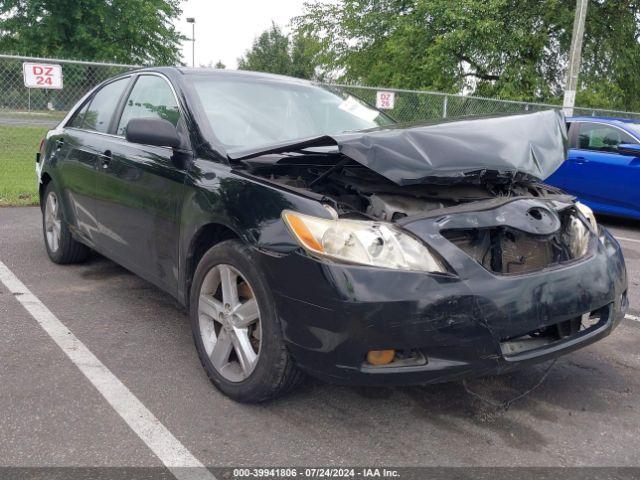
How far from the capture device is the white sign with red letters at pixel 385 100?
37.9ft

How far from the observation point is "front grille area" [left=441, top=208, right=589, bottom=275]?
2.60m

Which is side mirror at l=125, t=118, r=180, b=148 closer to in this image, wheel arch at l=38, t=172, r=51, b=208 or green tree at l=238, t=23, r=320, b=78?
wheel arch at l=38, t=172, r=51, b=208

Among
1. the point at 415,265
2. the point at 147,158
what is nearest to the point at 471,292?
the point at 415,265

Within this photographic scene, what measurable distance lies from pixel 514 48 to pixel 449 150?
64.2 ft

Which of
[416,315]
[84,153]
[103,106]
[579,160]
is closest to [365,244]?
[416,315]

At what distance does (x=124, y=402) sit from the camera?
9.45 feet

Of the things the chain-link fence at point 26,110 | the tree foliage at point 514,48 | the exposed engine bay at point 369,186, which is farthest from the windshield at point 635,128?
the tree foliage at point 514,48

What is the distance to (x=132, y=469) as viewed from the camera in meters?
2.36

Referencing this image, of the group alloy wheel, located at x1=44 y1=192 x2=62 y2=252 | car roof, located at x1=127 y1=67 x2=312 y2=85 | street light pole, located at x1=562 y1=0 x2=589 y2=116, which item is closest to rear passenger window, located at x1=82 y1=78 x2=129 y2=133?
car roof, located at x1=127 y1=67 x2=312 y2=85

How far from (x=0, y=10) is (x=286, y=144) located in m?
37.2

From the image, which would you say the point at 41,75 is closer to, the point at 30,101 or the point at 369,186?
the point at 30,101

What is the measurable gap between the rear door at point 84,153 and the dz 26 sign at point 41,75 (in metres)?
3.91

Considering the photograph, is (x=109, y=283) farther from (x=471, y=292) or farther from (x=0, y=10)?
(x=0, y=10)

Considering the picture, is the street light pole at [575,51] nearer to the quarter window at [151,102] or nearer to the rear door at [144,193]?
the quarter window at [151,102]
